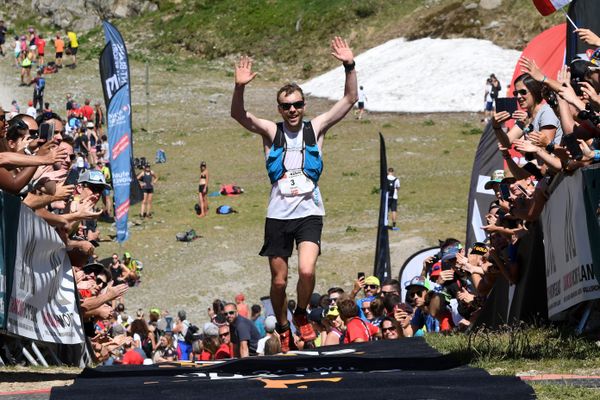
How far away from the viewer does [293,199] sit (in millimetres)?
11438

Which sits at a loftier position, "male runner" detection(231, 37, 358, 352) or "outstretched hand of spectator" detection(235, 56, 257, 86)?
"outstretched hand of spectator" detection(235, 56, 257, 86)

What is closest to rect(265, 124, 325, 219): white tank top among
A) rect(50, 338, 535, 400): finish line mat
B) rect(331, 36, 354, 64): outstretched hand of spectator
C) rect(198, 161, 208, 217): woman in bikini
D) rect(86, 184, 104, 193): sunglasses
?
rect(331, 36, 354, 64): outstretched hand of spectator

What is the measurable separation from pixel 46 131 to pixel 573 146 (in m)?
5.11

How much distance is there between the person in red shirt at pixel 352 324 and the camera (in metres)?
13.4

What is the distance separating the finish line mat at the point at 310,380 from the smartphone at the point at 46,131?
3.10 metres

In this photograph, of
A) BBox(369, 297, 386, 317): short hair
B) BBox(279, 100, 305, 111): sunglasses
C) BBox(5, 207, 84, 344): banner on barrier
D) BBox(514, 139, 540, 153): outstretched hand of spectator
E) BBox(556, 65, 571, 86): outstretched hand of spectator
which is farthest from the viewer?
BBox(369, 297, 386, 317): short hair

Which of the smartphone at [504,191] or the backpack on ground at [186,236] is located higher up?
the backpack on ground at [186,236]

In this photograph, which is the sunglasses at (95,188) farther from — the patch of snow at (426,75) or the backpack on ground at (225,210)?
the patch of snow at (426,75)

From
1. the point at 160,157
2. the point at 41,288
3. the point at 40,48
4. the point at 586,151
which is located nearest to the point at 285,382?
the point at 586,151

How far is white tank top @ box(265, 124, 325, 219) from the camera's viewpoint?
448 inches

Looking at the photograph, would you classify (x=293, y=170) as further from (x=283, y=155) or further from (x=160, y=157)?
(x=160, y=157)

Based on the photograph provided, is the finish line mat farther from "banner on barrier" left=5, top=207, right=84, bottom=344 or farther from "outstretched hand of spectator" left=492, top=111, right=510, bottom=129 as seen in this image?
"outstretched hand of spectator" left=492, top=111, right=510, bottom=129

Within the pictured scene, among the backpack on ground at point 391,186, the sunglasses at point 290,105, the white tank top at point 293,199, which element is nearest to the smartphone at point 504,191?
the white tank top at point 293,199

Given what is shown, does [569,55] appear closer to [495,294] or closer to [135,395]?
[495,294]
